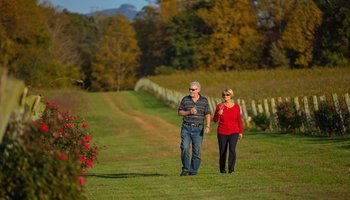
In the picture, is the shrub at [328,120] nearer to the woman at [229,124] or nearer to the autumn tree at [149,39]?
the woman at [229,124]

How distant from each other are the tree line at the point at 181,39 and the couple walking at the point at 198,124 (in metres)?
39.2

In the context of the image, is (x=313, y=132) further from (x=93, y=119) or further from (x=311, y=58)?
(x=311, y=58)

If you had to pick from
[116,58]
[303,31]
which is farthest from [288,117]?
[116,58]

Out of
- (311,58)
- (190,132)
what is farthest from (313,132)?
(311,58)

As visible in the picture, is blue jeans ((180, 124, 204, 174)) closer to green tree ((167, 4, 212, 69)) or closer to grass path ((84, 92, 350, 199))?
grass path ((84, 92, 350, 199))

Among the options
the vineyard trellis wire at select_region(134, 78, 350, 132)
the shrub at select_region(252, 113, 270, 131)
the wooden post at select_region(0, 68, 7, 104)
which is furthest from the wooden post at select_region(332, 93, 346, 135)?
the wooden post at select_region(0, 68, 7, 104)

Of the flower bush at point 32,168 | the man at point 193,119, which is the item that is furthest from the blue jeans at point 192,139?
the flower bush at point 32,168

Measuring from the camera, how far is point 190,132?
15.9m

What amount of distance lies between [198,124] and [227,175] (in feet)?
4.09

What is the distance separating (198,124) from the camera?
52.3ft

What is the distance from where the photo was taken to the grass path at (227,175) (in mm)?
12609

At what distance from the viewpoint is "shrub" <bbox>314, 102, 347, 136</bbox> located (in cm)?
2700

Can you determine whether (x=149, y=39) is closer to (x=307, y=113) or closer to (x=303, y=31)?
(x=303, y=31)

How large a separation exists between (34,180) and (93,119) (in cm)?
4171
